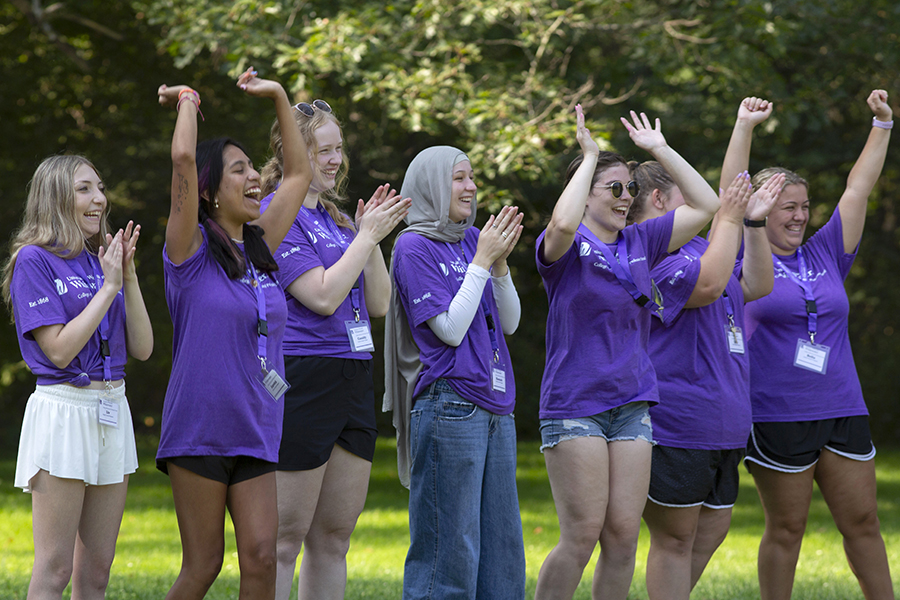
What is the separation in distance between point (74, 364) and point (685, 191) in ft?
8.58

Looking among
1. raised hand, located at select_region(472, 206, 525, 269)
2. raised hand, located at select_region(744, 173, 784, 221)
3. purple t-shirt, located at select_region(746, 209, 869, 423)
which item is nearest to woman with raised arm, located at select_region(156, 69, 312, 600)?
raised hand, located at select_region(472, 206, 525, 269)

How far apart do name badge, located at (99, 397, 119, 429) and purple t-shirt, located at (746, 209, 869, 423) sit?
2.92m

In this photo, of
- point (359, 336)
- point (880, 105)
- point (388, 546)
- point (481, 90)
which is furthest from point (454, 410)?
point (481, 90)

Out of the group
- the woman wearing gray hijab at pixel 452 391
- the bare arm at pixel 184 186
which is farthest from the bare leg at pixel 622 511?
the bare arm at pixel 184 186

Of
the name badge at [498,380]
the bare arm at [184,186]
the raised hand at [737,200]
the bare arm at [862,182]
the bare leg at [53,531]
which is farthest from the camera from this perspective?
the bare arm at [862,182]

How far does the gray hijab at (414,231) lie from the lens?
396cm

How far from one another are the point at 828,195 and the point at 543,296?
15.6 ft

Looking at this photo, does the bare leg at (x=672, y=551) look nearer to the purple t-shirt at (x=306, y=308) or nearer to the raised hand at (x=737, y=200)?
the raised hand at (x=737, y=200)

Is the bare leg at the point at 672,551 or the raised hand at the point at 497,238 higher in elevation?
the raised hand at the point at 497,238

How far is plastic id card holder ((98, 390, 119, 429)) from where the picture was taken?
146 inches

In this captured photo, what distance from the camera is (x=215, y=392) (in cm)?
317

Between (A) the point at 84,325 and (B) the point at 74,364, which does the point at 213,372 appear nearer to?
(A) the point at 84,325

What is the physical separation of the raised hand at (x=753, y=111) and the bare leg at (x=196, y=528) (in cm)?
300

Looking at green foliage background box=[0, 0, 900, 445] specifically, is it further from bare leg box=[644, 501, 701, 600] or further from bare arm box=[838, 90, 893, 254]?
bare leg box=[644, 501, 701, 600]
